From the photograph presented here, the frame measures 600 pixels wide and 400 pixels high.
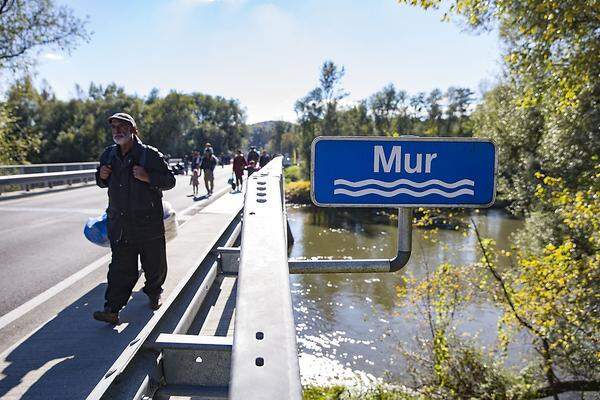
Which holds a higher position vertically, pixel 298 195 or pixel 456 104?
pixel 456 104

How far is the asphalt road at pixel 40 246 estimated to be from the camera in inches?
216

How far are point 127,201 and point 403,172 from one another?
2989 mm

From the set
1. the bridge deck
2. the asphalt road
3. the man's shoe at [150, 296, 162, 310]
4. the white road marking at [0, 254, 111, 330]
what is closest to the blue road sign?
the bridge deck

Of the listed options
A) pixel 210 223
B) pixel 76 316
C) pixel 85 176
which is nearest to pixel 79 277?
pixel 76 316

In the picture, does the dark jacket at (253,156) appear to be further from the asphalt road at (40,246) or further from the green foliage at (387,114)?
the green foliage at (387,114)

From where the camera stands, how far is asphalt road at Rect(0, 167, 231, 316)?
5.48m

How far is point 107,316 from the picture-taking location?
3.94 metres

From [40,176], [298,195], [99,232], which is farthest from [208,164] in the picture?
[298,195]

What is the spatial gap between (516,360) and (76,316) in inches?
422

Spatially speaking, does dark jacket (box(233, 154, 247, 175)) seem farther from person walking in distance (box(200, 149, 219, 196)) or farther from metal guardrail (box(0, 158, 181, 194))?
metal guardrail (box(0, 158, 181, 194))

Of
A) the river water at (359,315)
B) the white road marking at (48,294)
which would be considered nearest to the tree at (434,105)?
the river water at (359,315)

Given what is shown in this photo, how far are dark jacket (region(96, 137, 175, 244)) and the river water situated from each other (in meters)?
6.05

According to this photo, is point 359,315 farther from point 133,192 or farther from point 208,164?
point 133,192

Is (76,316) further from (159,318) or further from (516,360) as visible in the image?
(516,360)
